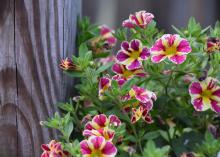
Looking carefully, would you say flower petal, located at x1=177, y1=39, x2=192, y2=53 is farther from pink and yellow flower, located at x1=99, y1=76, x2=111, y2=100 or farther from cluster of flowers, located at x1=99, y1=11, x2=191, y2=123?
pink and yellow flower, located at x1=99, y1=76, x2=111, y2=100

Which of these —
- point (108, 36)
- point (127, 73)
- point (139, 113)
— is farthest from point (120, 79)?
point (108, 36)

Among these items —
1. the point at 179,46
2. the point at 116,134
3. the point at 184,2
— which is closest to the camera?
the point at 116,134

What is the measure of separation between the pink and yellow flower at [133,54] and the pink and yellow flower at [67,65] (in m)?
0.14

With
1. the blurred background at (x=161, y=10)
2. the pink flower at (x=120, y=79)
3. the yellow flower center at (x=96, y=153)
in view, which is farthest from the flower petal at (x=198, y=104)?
the blurred background at (x=161, y=10)

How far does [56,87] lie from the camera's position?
1637 mm

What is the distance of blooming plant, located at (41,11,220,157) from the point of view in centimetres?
150

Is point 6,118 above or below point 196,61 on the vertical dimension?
below

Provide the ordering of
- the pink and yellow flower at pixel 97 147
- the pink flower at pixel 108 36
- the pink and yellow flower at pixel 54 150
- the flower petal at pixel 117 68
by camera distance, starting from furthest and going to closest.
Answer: the pink flower at pixel 108 36 < the flower petal at pixel 117 68 < the pink and yellow flower at pixel 54 150 < the pink and yellow flower at pixel 97 147

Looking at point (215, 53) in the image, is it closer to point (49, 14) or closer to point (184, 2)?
point (49, 14)

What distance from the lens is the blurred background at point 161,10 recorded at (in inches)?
229

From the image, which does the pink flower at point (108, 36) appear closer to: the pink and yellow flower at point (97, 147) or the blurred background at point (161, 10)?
the pink and yellow flower at point (97, 147)

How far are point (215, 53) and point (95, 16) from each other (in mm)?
4490

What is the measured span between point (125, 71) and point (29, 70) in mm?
305

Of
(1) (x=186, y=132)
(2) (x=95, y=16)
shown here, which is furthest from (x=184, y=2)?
(1) (x=186, y=132)
